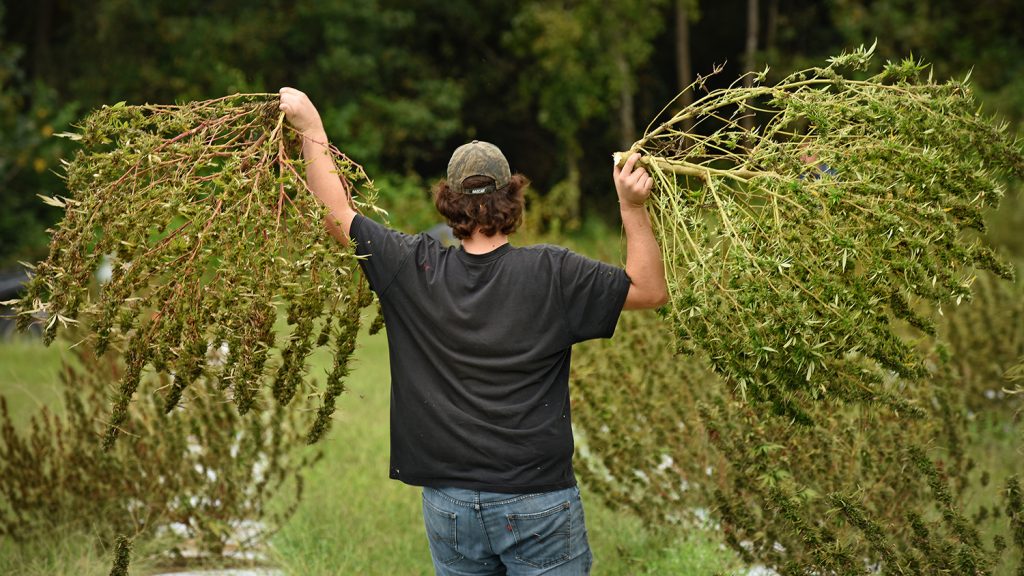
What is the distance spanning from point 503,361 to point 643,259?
499 mm

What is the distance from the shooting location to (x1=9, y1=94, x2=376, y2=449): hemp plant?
330 cm

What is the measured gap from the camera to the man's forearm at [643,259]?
3211mm

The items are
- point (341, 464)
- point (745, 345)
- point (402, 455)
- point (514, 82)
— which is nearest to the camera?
point (745, 345)

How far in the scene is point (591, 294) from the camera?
10.6 feet

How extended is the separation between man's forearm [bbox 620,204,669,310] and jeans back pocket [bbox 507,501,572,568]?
2.15ft

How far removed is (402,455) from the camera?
11.1 ft

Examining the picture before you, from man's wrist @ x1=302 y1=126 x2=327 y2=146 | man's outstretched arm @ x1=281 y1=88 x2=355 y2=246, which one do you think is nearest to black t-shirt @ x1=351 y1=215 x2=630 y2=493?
man's outstretched arm @ x1=281 y1=88 x2=355 y2=246

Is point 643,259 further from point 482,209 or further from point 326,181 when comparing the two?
point 326,181

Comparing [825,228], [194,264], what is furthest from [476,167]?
[825,228]

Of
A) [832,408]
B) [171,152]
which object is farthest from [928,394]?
[171,152]

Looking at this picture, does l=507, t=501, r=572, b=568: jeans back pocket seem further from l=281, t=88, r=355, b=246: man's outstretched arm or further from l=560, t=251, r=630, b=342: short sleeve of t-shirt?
l=281, t=88, r=355, b=246: man's outstretched arm

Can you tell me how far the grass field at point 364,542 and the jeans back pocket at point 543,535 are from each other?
136 cm

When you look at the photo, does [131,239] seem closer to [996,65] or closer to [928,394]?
[928,394]

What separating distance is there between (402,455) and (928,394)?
9.48 ft
